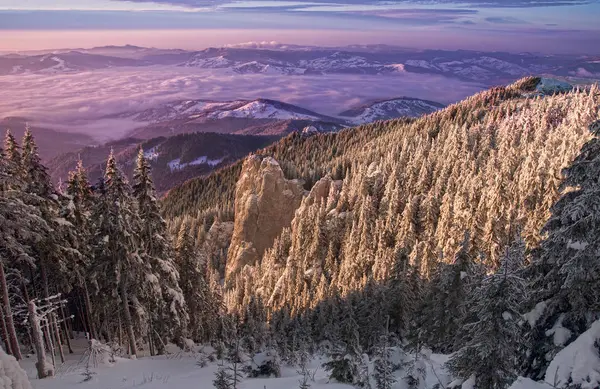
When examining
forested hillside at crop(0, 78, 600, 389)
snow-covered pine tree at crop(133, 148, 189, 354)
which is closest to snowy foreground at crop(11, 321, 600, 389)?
forested hillside at crop(0, 78, 600, 389)

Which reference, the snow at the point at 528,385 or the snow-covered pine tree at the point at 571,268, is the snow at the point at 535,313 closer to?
the snow-covered pine tree at the point at 571,268

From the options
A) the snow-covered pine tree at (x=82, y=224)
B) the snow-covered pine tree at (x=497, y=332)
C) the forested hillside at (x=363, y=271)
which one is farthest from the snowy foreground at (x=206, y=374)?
the snow-covered pine tree at (x=82, y=224)

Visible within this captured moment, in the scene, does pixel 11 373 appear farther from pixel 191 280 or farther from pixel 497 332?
pixel 191 280

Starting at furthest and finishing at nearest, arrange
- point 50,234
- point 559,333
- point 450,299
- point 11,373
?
1. point 450,299
2. point 50,234
3. point 559,333
4. point 11,373

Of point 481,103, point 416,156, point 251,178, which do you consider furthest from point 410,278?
point 481,103

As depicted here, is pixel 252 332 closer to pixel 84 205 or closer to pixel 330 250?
pixel 84 205

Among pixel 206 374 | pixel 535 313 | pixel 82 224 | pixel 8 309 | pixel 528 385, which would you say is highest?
pixel 535 313

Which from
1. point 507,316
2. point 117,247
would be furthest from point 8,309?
point 507,316
